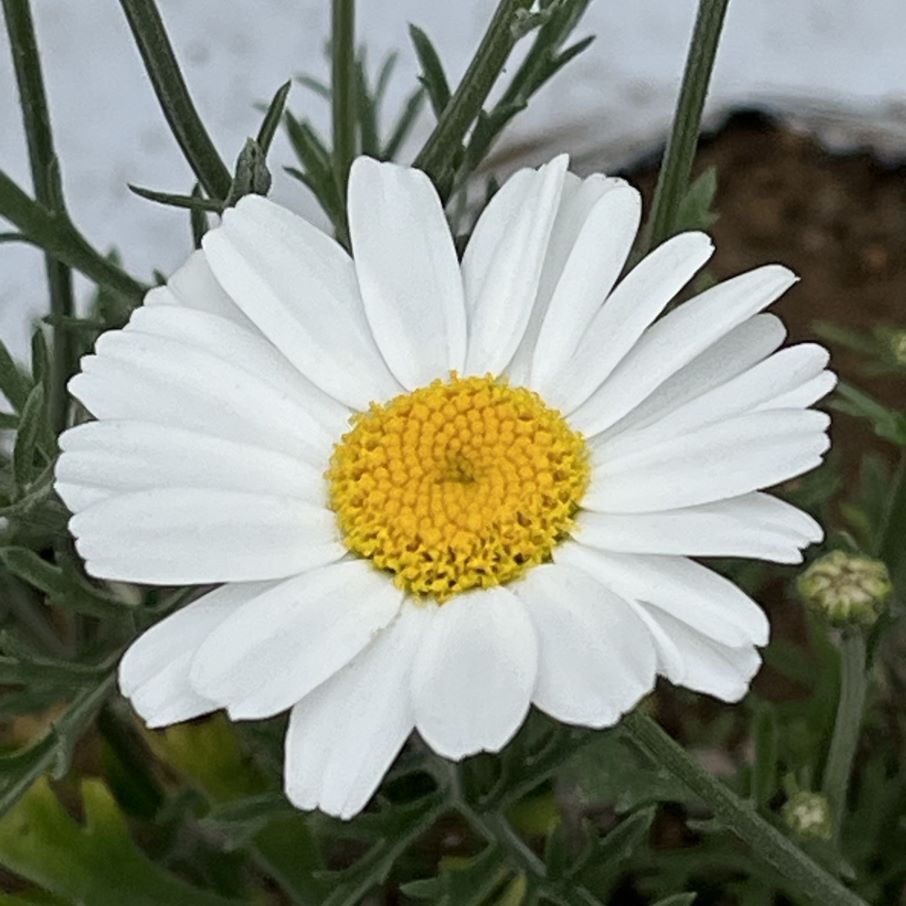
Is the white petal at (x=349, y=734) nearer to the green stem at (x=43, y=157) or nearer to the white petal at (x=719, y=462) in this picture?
the white petal at (x=719, y=462)

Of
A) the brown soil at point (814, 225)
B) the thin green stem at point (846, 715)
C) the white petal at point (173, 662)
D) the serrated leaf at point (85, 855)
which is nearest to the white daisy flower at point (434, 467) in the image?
the white petal at point (173, 662)

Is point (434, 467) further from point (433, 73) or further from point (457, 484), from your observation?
point (433, 73)

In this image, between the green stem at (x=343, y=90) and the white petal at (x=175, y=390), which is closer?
the white petal at (x=175, y=390)

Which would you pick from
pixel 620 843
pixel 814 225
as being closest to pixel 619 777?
pixel 620 843

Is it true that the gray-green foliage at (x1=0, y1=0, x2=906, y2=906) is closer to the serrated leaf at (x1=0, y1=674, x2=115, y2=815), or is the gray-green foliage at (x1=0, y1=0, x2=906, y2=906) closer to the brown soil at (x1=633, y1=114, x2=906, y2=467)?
the serrated leaf at (x1=0, y1=674, x2=115, y2=815)

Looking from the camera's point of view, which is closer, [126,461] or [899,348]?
[126,461]

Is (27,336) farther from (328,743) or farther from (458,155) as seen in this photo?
(328,743)
